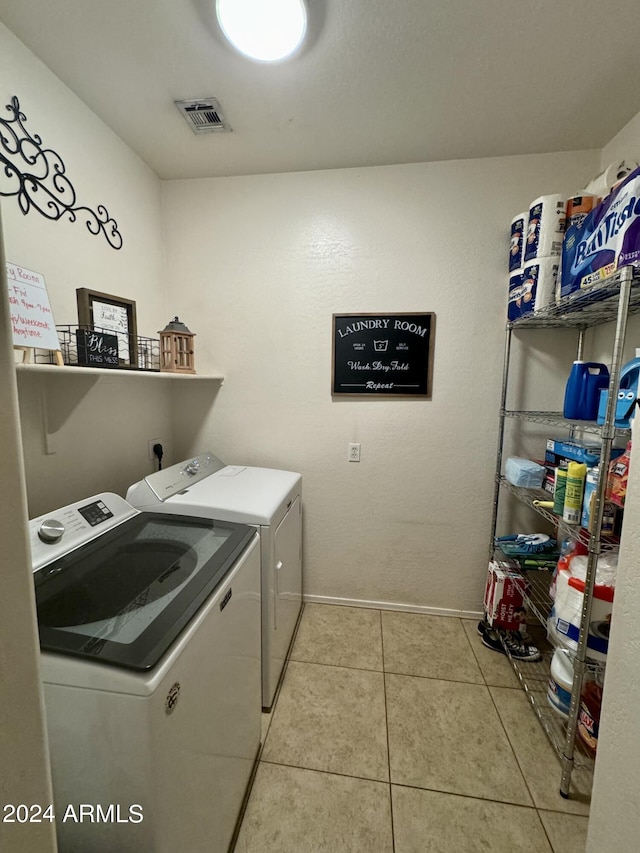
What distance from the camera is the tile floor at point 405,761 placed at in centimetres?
109

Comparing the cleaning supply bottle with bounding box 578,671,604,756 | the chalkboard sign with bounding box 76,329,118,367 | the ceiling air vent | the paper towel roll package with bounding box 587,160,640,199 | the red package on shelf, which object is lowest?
the cleaning supply bottle with bounding box 578,671,604,756

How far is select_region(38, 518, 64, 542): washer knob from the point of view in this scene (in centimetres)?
107

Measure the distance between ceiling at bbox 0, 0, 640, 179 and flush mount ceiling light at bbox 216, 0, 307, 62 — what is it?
0.05 metres

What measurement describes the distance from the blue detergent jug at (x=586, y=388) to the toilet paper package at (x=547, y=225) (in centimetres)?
54

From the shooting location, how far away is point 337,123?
1.55 meters

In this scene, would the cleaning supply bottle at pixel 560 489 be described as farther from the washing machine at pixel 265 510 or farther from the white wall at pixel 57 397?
the white wall at pixel 57 397

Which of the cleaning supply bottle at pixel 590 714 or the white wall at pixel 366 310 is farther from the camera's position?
the white wall at pixel 366 310

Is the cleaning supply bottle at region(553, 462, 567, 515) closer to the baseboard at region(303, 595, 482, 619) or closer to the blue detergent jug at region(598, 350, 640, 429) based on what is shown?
the blue detergent jug at region(598, 350, 640, 429)

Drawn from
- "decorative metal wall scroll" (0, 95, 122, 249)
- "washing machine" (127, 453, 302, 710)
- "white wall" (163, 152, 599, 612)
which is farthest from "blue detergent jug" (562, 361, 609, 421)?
"decorative metal wall scroll" (0, 95, 122, 249)

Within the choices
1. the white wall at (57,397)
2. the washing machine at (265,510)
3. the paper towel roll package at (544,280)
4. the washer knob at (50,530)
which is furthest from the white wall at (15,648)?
the paper towel roll package at (544,280)

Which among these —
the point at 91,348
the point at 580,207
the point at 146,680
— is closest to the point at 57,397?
the point at 91,348

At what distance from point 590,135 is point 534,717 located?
265 cm

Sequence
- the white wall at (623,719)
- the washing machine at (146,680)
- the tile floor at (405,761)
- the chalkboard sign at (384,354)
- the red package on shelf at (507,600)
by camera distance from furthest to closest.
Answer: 1. the chalkboard sign at (384,354)
2. the red package on shelf at (507,600)
3. the tile floor at (405,761)
4. the white wall at (623,719)
5. the washing machine at (146,680)

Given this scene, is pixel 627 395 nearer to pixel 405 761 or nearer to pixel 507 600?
pixel 507 600
